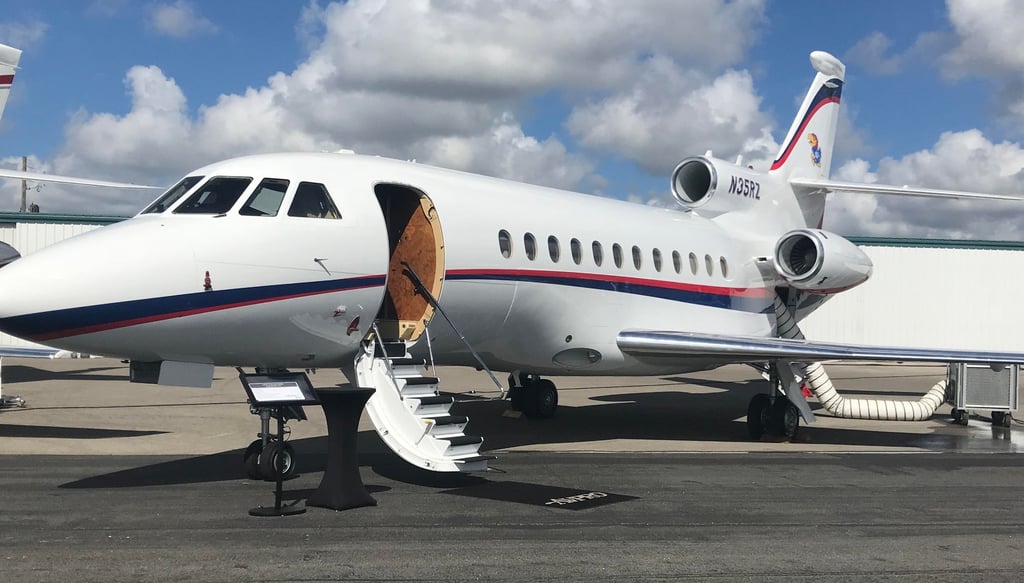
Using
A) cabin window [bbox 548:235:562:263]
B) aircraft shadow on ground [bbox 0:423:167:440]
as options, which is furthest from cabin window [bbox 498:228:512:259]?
aircraft shadow on ground [bbox 0:423:167:440]

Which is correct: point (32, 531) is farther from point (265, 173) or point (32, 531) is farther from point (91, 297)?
point (265, 173)

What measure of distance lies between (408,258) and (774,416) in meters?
6.87

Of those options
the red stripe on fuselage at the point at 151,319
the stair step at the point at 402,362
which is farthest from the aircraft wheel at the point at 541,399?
the red stripe on fuselage at the point at 151,319

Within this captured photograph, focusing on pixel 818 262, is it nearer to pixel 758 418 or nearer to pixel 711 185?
pixel 711 185

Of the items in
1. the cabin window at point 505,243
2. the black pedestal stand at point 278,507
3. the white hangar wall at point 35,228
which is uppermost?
the white hangar wall at point 35,228

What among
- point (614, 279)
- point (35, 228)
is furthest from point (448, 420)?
point (35, 228)

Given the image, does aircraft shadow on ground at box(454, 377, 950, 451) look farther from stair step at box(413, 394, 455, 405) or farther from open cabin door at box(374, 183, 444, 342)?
stair step at box(413, 394, 455, 405)

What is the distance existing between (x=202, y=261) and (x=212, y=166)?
1738 mm

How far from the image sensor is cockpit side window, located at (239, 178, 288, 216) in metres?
9.82

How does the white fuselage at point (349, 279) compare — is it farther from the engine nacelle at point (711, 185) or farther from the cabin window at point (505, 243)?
the engine nacelle at point (711, 185)

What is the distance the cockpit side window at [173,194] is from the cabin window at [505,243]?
3.63m

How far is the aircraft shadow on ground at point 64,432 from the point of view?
45.1ft

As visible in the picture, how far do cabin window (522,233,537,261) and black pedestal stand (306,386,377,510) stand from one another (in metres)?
4.18

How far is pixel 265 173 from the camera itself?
1024 centimetres
